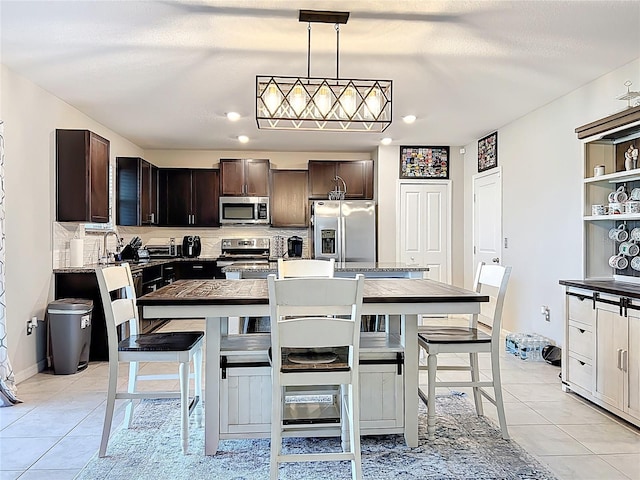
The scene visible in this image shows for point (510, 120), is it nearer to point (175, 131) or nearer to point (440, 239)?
point (440, 239)

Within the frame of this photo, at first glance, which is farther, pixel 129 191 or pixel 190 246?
pixel 190 246

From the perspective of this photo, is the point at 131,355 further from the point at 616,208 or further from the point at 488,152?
the point at 488,152

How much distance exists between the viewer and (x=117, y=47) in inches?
129

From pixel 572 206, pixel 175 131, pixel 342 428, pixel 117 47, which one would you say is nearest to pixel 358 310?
pixel 342 428

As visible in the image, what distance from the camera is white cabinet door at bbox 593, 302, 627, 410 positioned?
9.49 feet

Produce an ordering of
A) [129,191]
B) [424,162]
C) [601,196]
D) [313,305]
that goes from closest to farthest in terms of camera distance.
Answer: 1. [313,305]
2. [601,196]
3. [129,191]
4. [424,162]

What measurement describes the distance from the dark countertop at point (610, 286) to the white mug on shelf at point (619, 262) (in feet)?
0.44

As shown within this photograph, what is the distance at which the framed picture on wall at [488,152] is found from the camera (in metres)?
5.85

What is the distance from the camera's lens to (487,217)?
611 centimetres

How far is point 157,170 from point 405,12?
5.06 m

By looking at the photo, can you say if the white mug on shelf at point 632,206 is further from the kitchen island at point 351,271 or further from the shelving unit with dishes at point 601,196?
the kitchen island at point 351,271

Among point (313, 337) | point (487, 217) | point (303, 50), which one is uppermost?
point (303, 50)

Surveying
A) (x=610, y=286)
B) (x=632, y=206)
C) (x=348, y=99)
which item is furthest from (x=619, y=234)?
(x=348, y=99)

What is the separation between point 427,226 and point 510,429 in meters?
4.33
